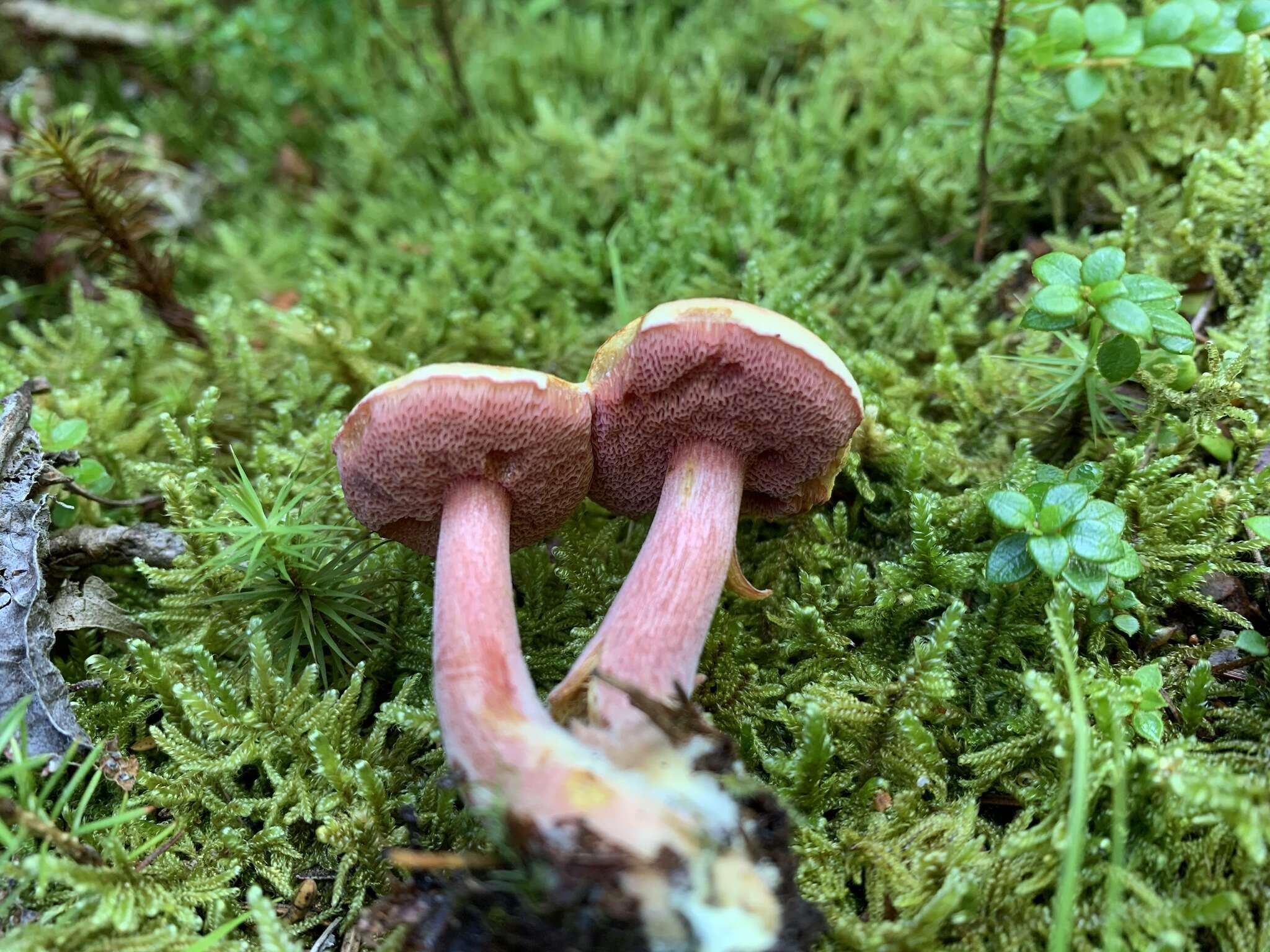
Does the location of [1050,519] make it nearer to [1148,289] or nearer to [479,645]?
[1148,289]

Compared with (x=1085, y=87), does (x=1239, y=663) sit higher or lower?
lower

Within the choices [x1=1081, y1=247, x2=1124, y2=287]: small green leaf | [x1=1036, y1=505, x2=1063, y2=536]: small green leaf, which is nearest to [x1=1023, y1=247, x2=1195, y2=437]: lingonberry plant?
[x1=1081, y1=247, x2=1124, y2=287]: small green leaf

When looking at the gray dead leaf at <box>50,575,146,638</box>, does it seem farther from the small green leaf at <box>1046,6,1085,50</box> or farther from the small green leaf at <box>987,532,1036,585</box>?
the small green leaf at <box>1046,6,1085,50</box>

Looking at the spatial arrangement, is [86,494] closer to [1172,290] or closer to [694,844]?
[694,844]

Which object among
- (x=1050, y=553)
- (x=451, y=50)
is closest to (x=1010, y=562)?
(x=1050, y=553)

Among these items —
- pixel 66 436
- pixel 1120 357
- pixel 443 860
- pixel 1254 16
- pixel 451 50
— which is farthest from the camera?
pixel 451 50

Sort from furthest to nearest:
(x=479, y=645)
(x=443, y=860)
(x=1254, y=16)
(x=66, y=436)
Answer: (x=66, y=436) → (x=1254, y=16) → (x=479, y=645) → (x=443, y=860)

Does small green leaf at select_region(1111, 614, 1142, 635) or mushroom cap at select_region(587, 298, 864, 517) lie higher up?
mushroom cap at select_region(587, 298, 864, 517)
